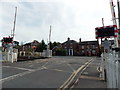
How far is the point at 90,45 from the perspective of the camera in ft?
Result: 248

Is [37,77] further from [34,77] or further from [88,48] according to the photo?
[88,48]

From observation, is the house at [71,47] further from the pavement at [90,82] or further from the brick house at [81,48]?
→ the pavement at [90,82]

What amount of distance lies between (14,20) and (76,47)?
56.3 metres

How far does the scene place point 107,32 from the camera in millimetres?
6191

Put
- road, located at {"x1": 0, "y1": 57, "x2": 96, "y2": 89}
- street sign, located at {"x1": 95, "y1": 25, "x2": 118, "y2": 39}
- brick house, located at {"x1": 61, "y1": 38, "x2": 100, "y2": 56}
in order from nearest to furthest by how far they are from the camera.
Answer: street sign, located at {"x1": 95, "y1": 25, "x2": 118, "y2": 39}
road, located at {"x1": 0, "y1": 57, "x2": 96, "y2": 89}
brick house, located at {"x1": 61, "y1": 38, "x2": 100, "y2": 56}

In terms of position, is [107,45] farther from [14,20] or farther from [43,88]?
[14,20]

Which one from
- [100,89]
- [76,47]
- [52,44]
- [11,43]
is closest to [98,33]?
[100,89]

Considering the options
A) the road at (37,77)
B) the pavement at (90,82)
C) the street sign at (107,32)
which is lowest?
the pavement at (90,82)

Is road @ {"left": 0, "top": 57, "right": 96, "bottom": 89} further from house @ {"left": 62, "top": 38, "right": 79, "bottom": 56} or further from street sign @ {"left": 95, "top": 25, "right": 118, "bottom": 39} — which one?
house @ {"left": 62, "top": 38, "right": 79, "bottom": 56}

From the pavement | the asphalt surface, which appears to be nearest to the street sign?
the pavement

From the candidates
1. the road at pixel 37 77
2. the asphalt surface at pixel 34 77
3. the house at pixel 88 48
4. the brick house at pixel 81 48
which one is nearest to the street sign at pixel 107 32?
the road at pixel 37 77

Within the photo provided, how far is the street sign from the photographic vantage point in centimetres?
596

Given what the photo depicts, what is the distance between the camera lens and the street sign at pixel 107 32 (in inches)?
235

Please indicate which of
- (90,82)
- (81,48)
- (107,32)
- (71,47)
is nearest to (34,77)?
(90,82)
